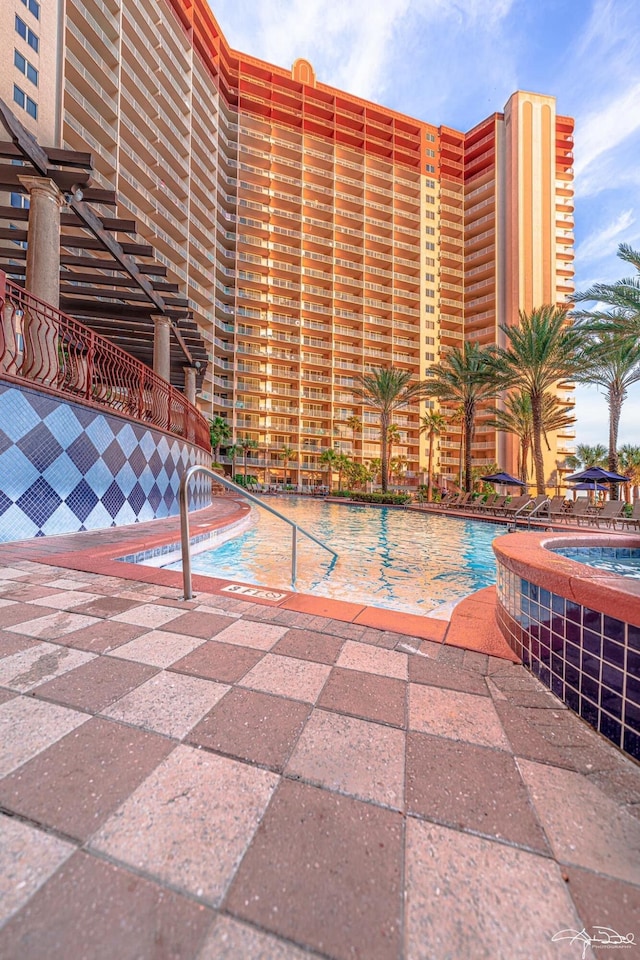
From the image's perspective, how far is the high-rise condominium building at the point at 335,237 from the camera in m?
38.1

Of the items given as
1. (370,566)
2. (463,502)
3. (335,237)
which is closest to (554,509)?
(463,502)

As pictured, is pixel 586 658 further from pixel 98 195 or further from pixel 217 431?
pixel 217 431

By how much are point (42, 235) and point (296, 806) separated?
9.13 meters

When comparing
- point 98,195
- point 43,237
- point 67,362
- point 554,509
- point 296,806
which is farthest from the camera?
point 554,509

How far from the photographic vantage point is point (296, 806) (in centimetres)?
110

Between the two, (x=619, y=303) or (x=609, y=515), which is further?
(x=609, y=515)

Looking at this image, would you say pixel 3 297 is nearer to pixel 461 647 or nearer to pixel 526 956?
pixel 461 647

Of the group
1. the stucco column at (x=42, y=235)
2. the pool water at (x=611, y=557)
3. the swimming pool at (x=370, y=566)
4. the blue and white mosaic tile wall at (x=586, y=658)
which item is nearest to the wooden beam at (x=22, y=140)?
the stucco column at (x=42, y=235)

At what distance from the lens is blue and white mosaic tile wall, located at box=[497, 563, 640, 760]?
1.45m

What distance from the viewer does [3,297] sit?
15.5 ft

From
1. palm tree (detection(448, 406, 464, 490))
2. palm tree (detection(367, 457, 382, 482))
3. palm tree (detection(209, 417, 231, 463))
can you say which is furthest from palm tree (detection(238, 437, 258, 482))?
palm tree (detection(448, 406, 464, 490))

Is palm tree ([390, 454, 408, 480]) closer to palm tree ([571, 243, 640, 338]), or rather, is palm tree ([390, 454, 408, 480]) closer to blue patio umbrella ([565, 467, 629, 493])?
blue patio umbrella ([565, 467, 629, 493])

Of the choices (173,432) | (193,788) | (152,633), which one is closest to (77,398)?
(173,432)

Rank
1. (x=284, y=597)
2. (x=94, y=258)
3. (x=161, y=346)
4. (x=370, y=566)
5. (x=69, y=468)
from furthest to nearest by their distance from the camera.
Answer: (x=161, y=346) < (x=94, y=258) < (x=370, y=566) < (x=69, y=468) < (x=284, y=597)
